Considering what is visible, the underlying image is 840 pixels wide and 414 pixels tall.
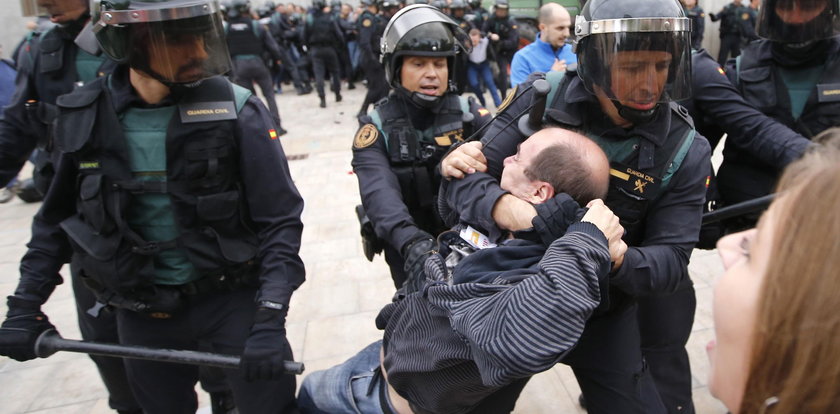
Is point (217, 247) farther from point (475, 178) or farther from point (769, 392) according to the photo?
point (769, 392)

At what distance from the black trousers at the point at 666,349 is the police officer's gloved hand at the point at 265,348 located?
1.38 metres

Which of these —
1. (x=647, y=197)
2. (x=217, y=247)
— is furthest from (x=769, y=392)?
(x=217, y=247)

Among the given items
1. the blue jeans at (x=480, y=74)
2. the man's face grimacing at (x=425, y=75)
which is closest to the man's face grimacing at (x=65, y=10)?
the man's face grimacing at (x=425, y=75)

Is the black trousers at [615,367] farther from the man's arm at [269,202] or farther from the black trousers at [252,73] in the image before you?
the black trousers at [252,73]

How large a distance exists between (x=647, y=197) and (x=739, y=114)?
1135 mm

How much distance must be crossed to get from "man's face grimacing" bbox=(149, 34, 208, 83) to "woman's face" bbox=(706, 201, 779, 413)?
5.23 ft

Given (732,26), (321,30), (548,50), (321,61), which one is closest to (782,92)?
(548,50)

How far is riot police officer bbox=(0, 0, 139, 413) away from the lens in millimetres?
2176

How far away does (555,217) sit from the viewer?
126 cm

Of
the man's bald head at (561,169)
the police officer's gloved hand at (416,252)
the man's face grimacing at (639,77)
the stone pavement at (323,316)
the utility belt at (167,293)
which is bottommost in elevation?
the stone pavement at (323,316)

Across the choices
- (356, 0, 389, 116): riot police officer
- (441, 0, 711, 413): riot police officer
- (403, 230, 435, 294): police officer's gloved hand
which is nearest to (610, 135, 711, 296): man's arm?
(441, 0, 711, 413): riot police officer

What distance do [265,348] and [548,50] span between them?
11.1 feet

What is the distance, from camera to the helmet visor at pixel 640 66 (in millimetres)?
1607

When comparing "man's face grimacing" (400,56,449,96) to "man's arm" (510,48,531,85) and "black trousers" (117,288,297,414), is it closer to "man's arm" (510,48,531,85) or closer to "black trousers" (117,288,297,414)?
"black trousers" (117,288,297,414)
